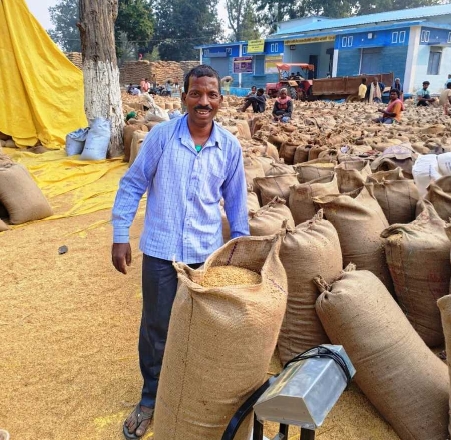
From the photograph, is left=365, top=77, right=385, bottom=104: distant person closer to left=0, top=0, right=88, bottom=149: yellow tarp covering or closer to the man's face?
left=0, top=0, right=88, bottom=149: yellow tarp covering

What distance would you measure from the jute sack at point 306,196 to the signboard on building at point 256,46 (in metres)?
28.7

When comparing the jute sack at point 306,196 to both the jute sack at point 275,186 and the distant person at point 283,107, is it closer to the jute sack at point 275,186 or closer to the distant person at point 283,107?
the jute sack at point 275,186

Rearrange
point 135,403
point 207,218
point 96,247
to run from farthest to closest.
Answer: point 96,247 → point 135,403 → point 207,218

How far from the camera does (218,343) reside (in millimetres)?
1318

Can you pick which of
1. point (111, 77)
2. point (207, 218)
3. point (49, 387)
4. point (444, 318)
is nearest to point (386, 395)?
point (444, 318)

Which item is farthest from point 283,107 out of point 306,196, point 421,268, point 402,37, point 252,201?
point 402,37

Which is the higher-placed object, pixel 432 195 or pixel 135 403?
pixel 432 195

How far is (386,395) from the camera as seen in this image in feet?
6.28

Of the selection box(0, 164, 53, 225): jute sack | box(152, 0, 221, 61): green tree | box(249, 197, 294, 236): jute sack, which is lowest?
box(0, 164, 53, 225): jute sack

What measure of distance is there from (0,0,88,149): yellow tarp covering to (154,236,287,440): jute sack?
7836mm

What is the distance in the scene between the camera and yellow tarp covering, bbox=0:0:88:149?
8148 mm

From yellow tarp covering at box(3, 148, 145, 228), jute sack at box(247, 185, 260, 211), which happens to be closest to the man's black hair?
jute sack at box(247, 185, 260, 211)

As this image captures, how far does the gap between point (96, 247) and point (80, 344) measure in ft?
5.26

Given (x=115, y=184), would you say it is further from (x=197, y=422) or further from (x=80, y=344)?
(x=197, y=422)
